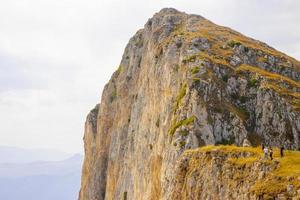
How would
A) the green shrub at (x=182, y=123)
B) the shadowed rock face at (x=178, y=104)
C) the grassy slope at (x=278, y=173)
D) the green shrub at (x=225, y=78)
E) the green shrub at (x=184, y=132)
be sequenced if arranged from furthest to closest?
1. the green shrub at (x=225, y=78)
2. the shadowed rock face at (x=178, y=104)
3. the green shrub at (x=182, y=123)
4. the green shrub at (x=184, y=132)
5. the grassy slope at (x=278, y=173)

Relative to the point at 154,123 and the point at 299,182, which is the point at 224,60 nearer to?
the point at 154,123

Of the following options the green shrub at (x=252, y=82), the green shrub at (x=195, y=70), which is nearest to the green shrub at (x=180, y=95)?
the green shrub at (x=195, y=70)

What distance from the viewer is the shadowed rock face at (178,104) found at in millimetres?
66375

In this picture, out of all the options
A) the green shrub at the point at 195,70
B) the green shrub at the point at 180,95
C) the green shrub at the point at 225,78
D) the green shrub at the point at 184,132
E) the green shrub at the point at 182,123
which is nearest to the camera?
the green shrub at the point at 184,132

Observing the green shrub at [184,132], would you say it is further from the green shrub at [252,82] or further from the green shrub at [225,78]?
the green shrub at [252,82]

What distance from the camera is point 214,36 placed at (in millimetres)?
98375

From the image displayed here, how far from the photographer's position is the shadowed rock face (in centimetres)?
6638

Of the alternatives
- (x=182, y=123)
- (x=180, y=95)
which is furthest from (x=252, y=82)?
(x=182, y=123)

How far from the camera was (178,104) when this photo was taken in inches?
2854

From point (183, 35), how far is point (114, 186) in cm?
4543

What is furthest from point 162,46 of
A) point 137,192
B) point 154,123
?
point 137,192

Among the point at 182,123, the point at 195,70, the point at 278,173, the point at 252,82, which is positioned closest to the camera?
the point at 278,173

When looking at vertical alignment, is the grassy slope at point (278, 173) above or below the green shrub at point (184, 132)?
below

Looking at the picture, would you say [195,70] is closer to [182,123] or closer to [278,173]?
[182,123]
